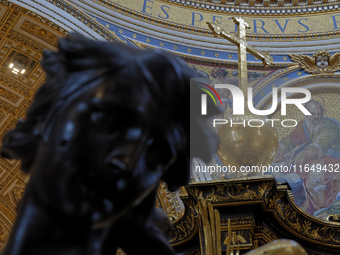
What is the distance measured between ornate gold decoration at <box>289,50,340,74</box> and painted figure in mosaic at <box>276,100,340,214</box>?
458mm

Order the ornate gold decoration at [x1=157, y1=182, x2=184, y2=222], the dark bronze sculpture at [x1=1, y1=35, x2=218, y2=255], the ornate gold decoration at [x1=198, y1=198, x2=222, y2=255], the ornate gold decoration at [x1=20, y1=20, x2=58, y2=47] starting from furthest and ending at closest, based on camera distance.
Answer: the ornate gold decoration at [x1=20, y1=20, x2=58, y2=47]
the ornate gold decoration at [x1=157, y1=182, x2=184, y2=222]
the ornate gold decoration at [x1=198, y1=198, x2=222, y2=255]
the dark bronze sculpture at [x1=1, y1=35, x2=218, y2=255]

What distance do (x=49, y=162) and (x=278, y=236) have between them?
1939mm

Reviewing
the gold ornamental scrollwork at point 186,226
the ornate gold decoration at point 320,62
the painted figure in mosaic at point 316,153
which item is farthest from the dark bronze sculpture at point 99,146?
the ornate gold decoration at point 320,62

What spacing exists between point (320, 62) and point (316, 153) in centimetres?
134

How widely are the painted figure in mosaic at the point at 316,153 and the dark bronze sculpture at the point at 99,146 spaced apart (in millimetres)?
6838

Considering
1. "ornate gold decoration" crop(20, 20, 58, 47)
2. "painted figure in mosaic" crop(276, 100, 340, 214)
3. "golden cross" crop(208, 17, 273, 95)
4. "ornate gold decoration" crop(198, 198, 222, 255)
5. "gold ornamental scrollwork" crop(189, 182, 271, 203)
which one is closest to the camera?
"ornate gold decoration" crop(198, 198, 222, 255)

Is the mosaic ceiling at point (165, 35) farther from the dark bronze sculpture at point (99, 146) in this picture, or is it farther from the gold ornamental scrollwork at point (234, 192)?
the dark bronze sculpture at point (99, 146)

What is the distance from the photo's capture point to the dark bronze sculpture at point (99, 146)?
58 cm

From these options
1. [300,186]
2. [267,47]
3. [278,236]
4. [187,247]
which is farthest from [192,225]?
[267,47]

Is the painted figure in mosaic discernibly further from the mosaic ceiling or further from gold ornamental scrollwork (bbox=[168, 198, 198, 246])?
gold ornamental scrollwork (bbox=[168, 198, 198, 246])

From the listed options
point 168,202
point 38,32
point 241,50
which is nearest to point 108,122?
point 241,50

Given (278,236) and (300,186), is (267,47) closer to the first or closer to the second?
(300,186)

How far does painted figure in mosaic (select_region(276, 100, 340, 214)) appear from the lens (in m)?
7.32


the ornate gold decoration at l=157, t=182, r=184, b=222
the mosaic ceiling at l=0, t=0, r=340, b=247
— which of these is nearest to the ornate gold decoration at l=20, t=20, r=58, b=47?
the mosaic ceiling at l=0, t=0, r=340, b=247
